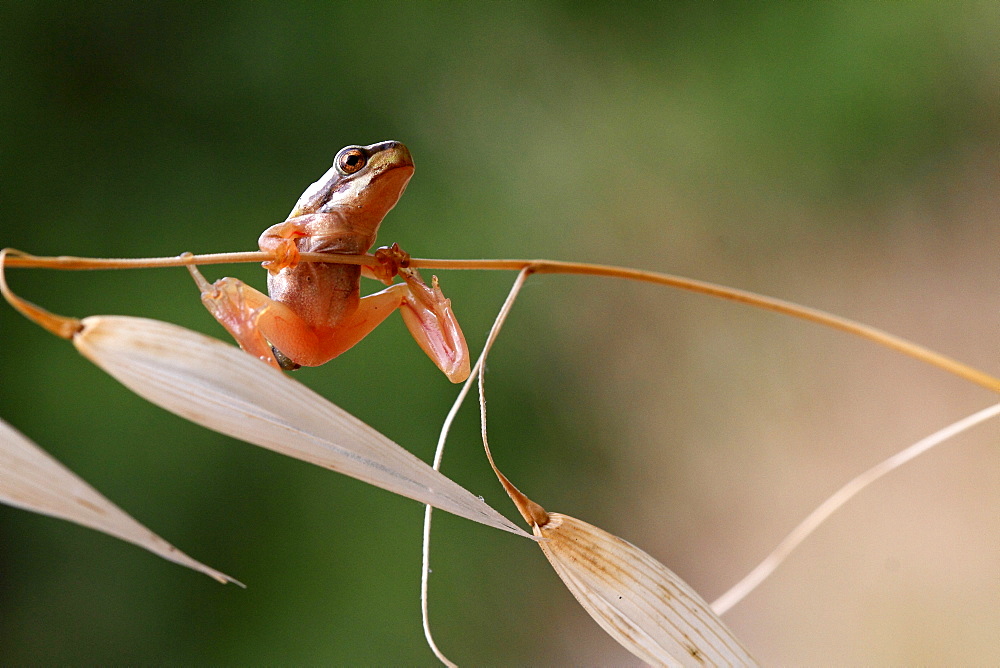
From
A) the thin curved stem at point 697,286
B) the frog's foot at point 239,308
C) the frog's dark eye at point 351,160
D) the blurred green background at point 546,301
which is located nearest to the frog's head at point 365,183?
the frog's dark eye at point 351,160

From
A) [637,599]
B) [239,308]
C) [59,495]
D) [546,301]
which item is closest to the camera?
[59,495]

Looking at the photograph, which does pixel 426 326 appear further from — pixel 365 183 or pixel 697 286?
pixel 697 286

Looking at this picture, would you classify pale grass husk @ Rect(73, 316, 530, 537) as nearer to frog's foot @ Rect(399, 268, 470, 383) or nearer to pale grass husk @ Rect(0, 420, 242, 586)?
pale grass husk @ Rect(0, 420, 242, 586)

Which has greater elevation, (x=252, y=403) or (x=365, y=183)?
(x=365, y=183)

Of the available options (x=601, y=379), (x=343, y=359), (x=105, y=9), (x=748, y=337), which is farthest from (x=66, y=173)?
(x=748, y=337)

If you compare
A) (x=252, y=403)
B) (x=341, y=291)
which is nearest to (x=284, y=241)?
(x=341, y=291)

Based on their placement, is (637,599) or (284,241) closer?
(637,599)

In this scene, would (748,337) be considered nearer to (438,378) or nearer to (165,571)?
(438,378)
